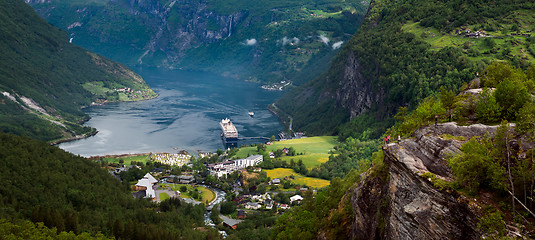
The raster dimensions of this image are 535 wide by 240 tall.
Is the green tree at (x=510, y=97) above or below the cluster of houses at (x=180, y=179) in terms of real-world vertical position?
above

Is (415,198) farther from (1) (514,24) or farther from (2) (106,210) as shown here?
(1) (514,24)

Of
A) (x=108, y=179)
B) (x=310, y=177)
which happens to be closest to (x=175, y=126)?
(x=310, y=177)

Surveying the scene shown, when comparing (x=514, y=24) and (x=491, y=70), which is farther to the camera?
(x=514, y=24)

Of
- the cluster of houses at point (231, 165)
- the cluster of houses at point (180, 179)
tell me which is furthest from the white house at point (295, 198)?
the cluster of houses at point (231, 165)

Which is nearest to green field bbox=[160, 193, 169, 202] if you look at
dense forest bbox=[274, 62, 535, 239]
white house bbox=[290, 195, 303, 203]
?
white house bbox=[290, 195, 303, 203]

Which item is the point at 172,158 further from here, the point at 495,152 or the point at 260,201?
the point at 495,152

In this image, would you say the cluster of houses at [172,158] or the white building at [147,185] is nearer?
the white building at [147,185]

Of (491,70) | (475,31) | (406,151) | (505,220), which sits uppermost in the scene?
(475,31)

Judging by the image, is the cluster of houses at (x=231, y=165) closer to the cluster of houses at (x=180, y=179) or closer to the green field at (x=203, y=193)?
the cluster of houses at (x=180, y=179)
